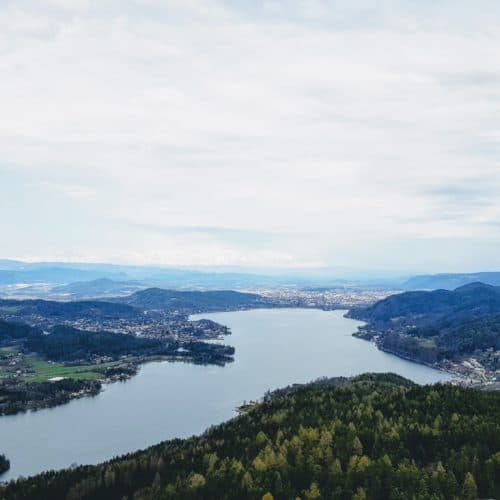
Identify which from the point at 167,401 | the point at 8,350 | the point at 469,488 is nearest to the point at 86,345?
the point at 8,350

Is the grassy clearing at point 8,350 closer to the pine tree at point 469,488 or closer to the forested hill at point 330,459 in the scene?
the forested hill at point 330,459

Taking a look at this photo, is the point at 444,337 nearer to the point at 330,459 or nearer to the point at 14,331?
the point at 14,331

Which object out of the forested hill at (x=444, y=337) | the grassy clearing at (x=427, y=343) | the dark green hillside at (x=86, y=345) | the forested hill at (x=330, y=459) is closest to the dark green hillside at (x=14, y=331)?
the dark green hillside at (x=86, y=345)

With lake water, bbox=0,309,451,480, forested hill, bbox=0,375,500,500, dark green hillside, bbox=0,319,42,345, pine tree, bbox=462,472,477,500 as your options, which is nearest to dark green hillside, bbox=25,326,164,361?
dark green hillside, bbox=0,319,42,345

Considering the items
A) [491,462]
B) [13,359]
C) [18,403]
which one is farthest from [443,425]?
[13,359]

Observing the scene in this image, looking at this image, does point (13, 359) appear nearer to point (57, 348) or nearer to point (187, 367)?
point (57, 348)
